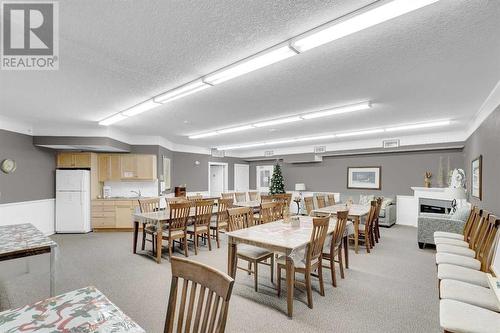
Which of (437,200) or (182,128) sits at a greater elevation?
(182,128)

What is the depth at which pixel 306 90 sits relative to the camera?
3342 mm

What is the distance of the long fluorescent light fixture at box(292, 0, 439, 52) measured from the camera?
5.22 ft

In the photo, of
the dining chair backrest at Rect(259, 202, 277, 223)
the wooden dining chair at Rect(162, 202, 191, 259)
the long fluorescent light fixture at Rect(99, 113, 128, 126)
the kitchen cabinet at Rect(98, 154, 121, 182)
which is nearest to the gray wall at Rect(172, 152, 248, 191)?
the kitchen cabinet at Rect(98, 154, 121, 182)

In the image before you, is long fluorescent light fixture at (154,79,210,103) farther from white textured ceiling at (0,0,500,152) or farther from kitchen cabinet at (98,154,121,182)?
kitchen cabinet at (98,154,121,182)

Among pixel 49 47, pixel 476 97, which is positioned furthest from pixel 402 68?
pixel 49 47

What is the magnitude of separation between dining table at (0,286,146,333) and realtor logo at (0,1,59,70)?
5.96ft

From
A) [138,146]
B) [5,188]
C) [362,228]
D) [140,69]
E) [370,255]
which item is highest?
[140,69]

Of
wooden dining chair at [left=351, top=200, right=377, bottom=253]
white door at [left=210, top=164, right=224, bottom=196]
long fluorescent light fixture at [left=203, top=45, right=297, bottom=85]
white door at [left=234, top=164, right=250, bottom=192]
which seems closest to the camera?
long fluorescent light fixture at [left=203, top=45, right=297, bottom=85]

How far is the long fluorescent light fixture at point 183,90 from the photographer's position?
303 cm

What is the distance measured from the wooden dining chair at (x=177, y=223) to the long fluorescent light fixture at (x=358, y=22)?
10.2 feet

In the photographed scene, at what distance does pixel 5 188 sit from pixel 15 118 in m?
1.37

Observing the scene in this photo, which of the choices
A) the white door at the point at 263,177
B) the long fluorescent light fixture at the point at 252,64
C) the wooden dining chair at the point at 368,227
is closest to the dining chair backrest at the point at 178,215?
the long fluorescent light fixture at the point at 252,64

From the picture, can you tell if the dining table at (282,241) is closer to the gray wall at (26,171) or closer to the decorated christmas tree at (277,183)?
the gray wall at (26,171)

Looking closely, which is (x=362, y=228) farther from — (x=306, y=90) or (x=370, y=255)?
(x=306, y=90)
